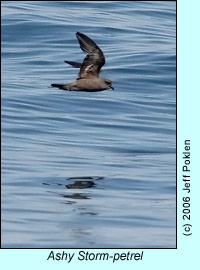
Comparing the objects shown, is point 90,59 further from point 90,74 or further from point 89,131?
point 89,131

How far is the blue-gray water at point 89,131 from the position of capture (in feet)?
49.8

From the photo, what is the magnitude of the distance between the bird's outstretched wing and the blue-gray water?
6.62ft

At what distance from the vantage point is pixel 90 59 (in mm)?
17562

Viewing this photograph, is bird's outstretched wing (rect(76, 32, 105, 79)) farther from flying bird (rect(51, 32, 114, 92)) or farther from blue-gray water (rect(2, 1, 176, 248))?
blue-gray water (rect(2, 1, 176, 248))

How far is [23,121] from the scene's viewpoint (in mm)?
22453

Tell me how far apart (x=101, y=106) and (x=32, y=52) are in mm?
5161

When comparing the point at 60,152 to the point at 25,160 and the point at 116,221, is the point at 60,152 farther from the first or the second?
the point at 116,221

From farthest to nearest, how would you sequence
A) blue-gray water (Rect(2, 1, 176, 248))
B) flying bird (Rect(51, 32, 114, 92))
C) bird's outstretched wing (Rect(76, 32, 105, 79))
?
flying bird (Rect(51, 32, 114, 92)), bird's outstretched wing (Rect(76, 32, 105, 79)), blue-gray water (Rect(2, 1, 176, 248))

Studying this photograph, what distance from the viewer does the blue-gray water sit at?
15180 millimetres

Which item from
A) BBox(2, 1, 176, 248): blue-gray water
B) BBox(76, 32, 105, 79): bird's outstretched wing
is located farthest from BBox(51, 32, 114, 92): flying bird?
BBox(2, 1, 176, 248): blue-gray water

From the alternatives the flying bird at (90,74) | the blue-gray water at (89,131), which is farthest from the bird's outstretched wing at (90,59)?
the blue-gray water at (89,131)

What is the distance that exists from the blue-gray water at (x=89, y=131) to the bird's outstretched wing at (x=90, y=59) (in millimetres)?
2019

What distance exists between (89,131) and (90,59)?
4.86 m

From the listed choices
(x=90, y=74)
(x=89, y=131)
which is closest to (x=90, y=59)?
(x=90, y=74)
